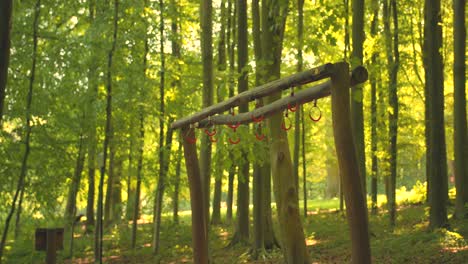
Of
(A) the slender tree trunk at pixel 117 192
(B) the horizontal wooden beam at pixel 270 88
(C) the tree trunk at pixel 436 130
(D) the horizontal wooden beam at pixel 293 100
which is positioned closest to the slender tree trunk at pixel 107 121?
(A) the slender tree trunk at pixel 117 192

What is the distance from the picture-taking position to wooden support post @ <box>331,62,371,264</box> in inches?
193

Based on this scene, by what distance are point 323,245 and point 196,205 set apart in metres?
5.60

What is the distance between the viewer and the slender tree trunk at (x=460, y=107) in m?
12.0

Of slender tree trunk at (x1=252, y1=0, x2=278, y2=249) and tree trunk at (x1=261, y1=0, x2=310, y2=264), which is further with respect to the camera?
slender tree trunk at (x1=252, y1=0, x2=278, y2=249)

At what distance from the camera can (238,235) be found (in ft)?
45.9

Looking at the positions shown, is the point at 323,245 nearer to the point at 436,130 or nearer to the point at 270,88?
the point at 436,130

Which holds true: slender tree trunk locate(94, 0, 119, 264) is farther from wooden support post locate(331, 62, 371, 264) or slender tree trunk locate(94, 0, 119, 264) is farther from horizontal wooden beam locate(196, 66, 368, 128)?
wooden support post locate(331, 62, 371, 264)

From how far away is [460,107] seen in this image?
39.7ft

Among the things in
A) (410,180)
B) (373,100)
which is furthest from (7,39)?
(410,180)

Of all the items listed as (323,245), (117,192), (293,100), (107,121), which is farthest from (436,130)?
(117,192)

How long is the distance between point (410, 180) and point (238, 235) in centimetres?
4783

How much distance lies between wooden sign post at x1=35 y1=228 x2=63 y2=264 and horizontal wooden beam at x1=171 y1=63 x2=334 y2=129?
2.57 m

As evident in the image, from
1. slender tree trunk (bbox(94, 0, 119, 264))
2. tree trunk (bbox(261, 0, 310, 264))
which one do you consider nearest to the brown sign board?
tree trunk (bbox(261, 0, 310, 264))

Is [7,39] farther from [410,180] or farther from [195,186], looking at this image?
[410,180]
